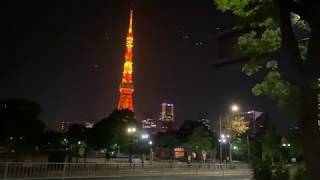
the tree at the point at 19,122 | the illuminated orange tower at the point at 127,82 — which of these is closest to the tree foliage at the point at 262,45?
the tree at the point at 19,122

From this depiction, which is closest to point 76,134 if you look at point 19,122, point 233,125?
point 19,122

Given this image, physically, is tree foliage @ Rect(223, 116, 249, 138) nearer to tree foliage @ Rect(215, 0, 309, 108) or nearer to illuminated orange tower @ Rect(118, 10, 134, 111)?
tree foliage @ Rect(215, 0, 309, 108)

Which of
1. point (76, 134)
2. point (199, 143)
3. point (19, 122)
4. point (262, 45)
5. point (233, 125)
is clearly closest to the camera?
point (262, 45)

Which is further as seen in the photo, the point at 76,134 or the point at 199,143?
the point at 76,134

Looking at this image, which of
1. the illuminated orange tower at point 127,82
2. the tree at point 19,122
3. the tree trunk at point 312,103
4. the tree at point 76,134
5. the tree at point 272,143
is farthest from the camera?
the illuminated orange tower at point 127,82

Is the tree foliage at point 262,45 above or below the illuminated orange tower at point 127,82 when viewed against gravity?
below

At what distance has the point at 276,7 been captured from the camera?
7.17 meters

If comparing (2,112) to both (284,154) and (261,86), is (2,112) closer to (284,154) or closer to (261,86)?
(284,154)

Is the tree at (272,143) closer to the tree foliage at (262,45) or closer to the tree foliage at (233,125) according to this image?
the tree foliage at (233,125)

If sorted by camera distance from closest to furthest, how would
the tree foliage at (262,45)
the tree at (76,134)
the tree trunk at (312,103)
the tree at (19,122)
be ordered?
the tree trunk at (312,103) → the tree foliage at (262,45) → the tree at (19,122) → the tree at (76,134)

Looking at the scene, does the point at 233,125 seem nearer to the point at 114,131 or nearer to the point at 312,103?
the point at 114,131

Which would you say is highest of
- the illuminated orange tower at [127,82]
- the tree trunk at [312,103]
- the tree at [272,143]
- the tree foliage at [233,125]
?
the illuminated orange tower at [127,82]

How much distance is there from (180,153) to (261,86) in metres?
76.0

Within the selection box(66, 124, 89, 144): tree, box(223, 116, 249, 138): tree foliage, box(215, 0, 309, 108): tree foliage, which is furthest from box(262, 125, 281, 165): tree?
box(66, 124, 89, 144): tree
